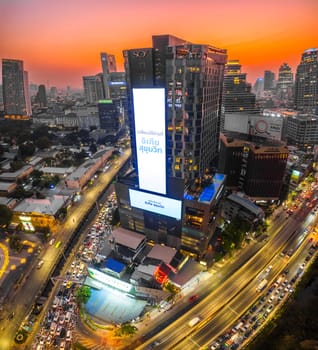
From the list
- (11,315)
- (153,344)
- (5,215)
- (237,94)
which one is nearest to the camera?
(153,344)

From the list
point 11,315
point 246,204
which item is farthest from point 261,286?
point 11,315

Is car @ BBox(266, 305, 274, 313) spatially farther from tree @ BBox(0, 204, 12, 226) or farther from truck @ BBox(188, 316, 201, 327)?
tree @ BBox(0, 204, 12, 226)

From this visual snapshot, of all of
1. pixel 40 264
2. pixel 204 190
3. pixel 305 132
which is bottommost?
pixel 40 264

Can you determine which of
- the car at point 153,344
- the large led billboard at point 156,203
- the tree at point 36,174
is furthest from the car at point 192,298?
the tree at point 36,174

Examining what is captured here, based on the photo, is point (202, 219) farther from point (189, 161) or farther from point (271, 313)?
point (271, 313)

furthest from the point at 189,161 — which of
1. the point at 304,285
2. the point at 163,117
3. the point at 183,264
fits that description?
the point at 304,285

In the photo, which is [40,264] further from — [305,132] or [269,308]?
[305,132]

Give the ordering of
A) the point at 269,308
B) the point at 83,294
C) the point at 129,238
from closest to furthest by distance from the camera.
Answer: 1. the point at 269,308
2. the point at 83,294
3. the point at 129,238
